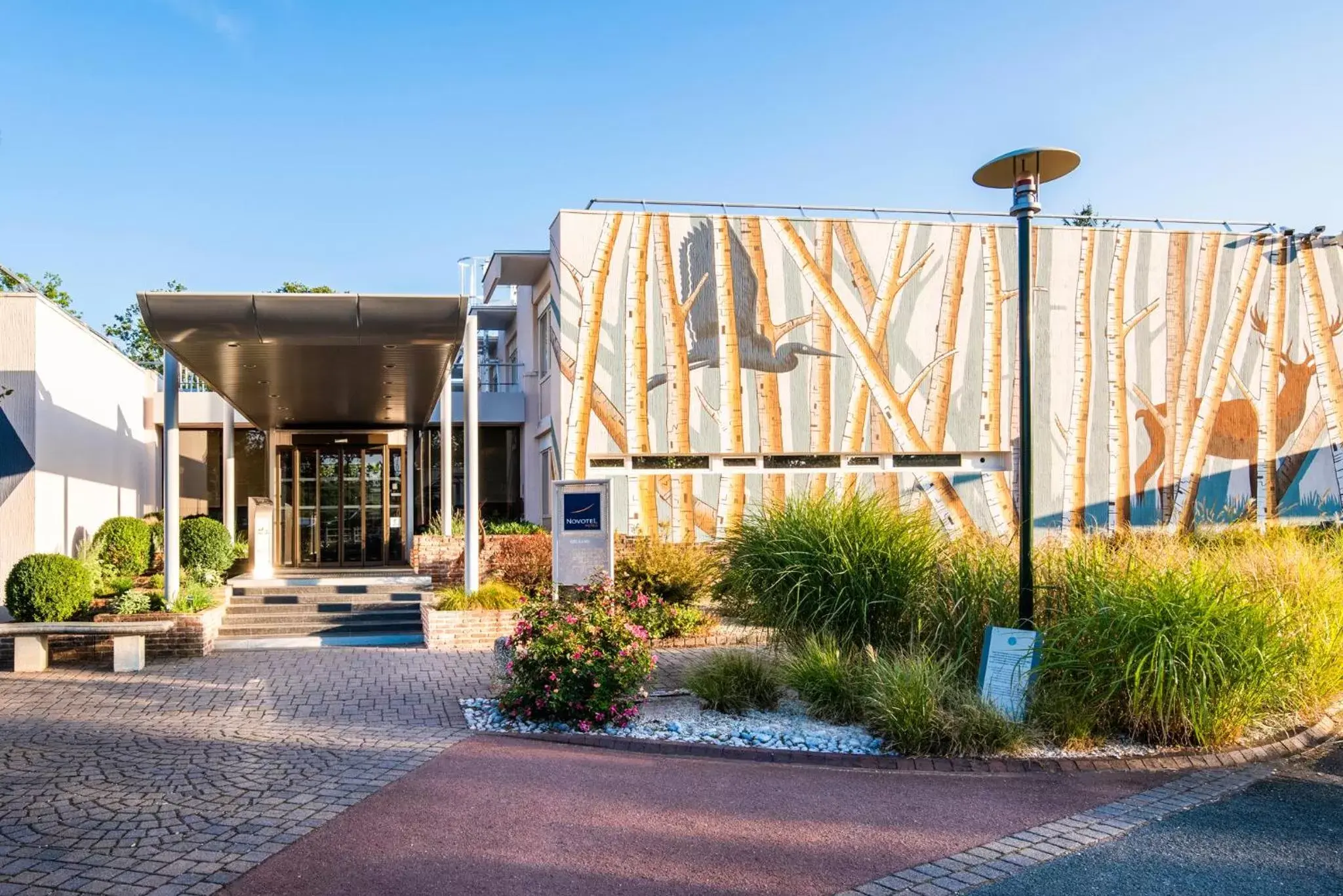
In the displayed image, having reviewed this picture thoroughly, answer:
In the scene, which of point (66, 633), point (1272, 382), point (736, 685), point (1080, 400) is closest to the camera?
point (736, 685)

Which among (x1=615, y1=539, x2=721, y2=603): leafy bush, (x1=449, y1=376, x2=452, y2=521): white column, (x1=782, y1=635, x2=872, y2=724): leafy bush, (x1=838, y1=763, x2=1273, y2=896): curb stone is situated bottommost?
(x1=838, y1=763, x2=1273, y2=896): curb stone

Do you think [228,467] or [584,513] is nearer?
[584,513]

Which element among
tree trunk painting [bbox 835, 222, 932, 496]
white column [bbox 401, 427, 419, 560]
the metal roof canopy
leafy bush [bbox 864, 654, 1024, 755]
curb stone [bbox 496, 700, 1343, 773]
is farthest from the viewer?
white column [bbox 401, 427, 419, 560]

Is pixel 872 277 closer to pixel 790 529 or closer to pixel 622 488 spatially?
pixel 622 488

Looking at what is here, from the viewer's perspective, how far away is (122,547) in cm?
1578

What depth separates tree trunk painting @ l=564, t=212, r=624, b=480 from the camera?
1742 cm

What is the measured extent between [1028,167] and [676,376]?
10282 mm

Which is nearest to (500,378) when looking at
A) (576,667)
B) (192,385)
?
(192,385)

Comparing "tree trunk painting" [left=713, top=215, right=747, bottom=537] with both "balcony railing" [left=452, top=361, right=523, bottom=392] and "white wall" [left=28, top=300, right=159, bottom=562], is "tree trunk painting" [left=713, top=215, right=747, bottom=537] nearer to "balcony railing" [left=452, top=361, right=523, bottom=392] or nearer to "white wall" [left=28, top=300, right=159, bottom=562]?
"balcony railing" [left=452, top=361, right=523, bottom=392]

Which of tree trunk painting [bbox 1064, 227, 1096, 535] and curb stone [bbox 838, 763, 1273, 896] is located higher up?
tree trunk painting [bbox 1064, 227, 1096, 535]

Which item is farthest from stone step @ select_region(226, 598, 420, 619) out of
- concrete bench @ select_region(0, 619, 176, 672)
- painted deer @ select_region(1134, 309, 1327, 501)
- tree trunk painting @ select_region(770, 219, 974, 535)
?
painted deer @ select_region(1134, 309, 1327, 501)

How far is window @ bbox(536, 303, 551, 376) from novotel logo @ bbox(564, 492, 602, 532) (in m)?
8.52

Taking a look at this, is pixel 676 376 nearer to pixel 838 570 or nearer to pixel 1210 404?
pixel 838 570

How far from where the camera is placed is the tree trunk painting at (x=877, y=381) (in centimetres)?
1809
